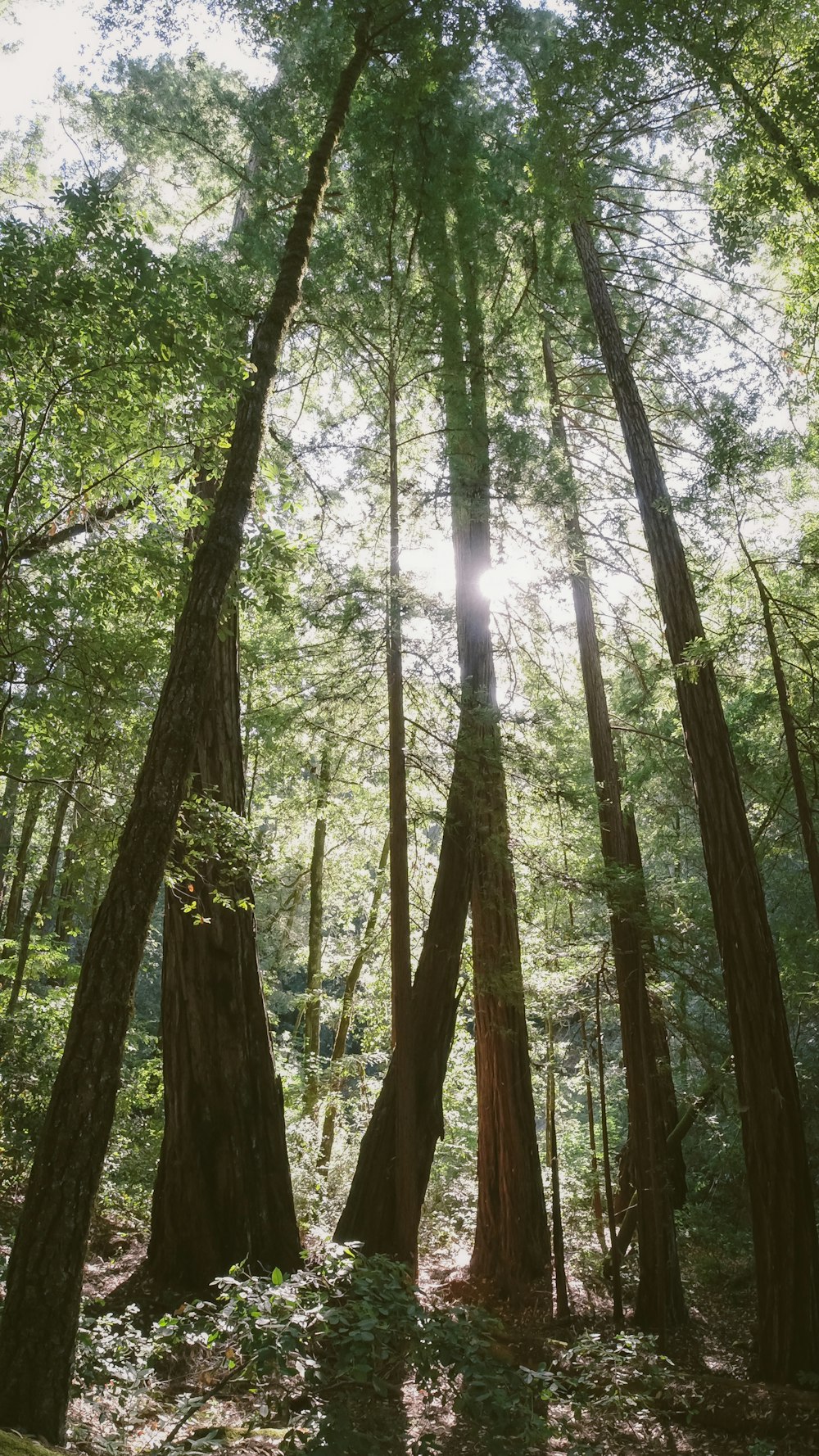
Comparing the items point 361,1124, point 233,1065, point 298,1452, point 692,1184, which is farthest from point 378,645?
point 692,1184

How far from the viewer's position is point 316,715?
329 inches

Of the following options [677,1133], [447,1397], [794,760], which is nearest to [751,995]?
[794,760]

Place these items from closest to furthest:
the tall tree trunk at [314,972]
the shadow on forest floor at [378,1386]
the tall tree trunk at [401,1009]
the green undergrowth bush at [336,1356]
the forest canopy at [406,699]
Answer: the green undergrowth bush at [336,1356], the shadow on forest floor at [378,1386], the forest canopy at [406,699], the tall tree trunk at [401,1009], the tall tree trunk at [314,972]

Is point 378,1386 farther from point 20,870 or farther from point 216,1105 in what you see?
point 20,870

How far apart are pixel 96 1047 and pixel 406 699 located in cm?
592

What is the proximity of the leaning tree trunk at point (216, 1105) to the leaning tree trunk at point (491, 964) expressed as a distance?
2.39 meters

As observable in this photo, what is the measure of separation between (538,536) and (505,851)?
3818 millimetres

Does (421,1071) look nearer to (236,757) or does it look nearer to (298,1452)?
(236,757)

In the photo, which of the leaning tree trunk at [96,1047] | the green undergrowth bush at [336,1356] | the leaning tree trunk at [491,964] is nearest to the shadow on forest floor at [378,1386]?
the green undergrowth bush at [336,1356]

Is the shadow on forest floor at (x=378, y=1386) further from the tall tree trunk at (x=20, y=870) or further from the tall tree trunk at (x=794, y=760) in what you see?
the tall tree trunk at (x=20, y=870)

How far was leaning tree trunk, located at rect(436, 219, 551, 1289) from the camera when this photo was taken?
7.66m

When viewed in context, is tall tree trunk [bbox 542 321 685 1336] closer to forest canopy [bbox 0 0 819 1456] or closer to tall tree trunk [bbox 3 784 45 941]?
forest canopy [bbox 0 0 819 1456]

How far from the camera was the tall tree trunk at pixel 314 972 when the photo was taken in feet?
36.7

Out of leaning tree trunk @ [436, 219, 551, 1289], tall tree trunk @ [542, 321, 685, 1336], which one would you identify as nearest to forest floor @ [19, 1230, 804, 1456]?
tall tree trunk @ [542, 321, 685, 1336]
